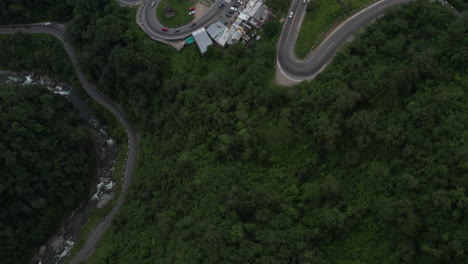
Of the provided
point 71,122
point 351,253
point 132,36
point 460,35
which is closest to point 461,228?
point 351,253

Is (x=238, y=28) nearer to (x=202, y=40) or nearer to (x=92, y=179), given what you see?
(x=202, y=40)

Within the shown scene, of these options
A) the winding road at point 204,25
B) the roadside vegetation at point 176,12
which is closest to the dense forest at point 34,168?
the winding road at point 204,25

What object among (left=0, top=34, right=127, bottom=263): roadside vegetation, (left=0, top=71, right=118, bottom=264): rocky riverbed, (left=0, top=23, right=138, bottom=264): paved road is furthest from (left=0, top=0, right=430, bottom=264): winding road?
(left=0, top=71, right=118, bottom=264): rocky riverbed

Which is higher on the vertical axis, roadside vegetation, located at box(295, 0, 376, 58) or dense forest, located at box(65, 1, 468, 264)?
roadside vegetation, located at box(295, 0, 376, 58)

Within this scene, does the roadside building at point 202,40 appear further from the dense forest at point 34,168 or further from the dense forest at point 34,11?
the dense forest at point 34,11

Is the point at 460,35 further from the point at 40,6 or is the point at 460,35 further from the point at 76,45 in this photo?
the point at 40,6

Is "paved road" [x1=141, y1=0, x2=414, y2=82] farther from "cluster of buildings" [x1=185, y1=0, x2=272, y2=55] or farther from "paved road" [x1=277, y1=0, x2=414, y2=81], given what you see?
"cluster of buildings" [x1=185, y1=0, x2=272, y2=55]
